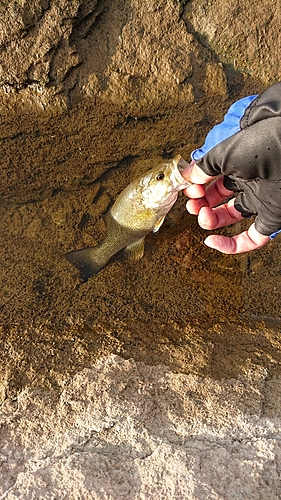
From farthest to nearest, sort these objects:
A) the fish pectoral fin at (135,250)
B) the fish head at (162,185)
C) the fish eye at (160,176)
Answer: the fish pectoral fin at (135,250) → the fish eye at (160,176) → the fish head at (162,185)

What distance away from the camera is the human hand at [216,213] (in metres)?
2.40

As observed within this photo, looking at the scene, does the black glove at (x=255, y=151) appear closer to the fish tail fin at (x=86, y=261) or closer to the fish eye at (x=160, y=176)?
the fish eye at (x=160, y=176)

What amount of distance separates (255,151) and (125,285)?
5.04 feet

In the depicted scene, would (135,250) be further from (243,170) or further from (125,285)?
(243,170)

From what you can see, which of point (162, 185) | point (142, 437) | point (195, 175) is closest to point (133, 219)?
point (162, 185)

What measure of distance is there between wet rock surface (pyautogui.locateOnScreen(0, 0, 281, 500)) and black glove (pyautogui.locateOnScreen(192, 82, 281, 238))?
2.92 feet

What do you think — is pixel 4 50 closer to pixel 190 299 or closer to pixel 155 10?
pixel 155 10

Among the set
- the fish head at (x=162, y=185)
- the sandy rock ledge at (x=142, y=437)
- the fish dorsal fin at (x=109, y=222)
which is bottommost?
the sandy rock ledge at (x=142, y=437)

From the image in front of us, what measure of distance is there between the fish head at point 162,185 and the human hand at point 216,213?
0.31ft

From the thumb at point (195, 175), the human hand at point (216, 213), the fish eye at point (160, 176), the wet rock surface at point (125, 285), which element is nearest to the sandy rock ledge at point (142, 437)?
the wet rock surface at point (125, 285)

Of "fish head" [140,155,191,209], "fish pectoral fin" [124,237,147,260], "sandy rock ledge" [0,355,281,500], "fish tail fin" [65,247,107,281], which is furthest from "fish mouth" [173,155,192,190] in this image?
"sandy rock ledge" [0,355,281,500]

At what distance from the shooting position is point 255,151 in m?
1.68

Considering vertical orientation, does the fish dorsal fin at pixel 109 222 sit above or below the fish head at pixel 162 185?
below

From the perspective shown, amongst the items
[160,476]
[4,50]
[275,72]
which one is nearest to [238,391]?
[160,476]
